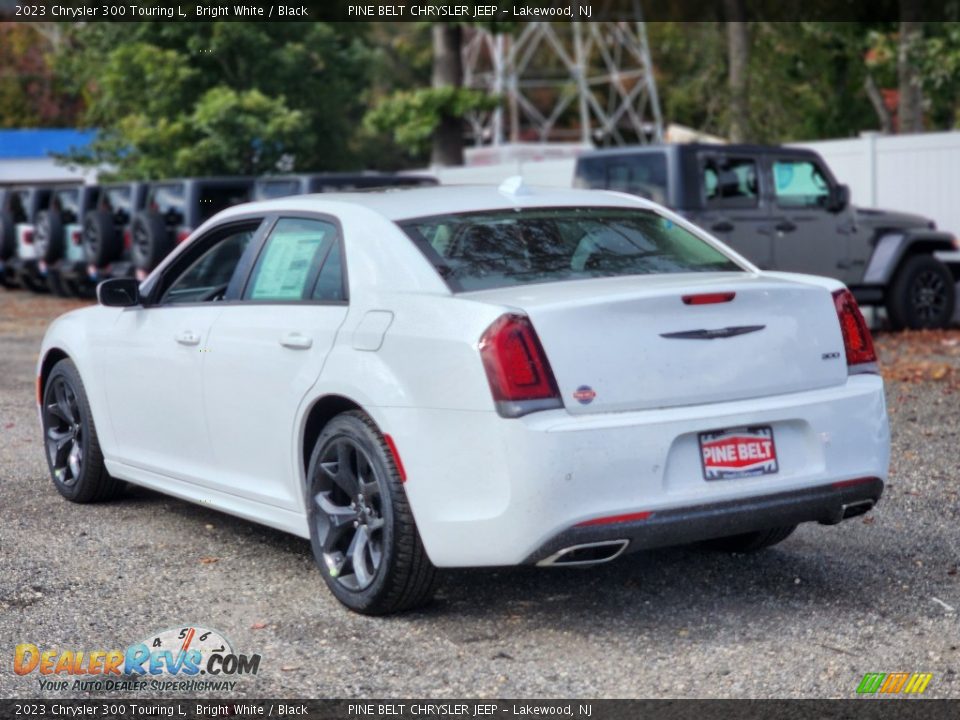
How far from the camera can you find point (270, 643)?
17.2ft

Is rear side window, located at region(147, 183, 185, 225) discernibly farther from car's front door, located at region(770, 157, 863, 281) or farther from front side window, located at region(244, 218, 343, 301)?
front side window, located at region(244, 218, 343, 301)

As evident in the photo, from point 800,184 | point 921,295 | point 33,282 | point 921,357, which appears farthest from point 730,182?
point 33,282

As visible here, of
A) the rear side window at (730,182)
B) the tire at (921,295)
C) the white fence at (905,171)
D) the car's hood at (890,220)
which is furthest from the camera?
the white fence at (905,171)

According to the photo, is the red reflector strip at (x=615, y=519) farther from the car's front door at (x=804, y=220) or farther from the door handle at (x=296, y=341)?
the car's front door at (x=804, y=220)

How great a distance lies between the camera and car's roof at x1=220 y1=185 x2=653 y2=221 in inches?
239

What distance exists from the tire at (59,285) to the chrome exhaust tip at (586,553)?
65.9 feet

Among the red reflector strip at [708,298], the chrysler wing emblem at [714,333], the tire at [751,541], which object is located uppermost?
the red reflector strip at [708,298]

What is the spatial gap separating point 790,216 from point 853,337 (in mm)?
9565

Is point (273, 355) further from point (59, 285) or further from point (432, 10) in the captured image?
point (432, 10)

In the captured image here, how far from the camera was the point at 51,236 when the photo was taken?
2370 cm

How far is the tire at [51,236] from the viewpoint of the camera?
23.7m

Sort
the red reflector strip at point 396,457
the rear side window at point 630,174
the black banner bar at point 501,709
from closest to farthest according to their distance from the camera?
1. the black banner bar at point 501,709
2. the red reflector strip at point 396,457
3. the rear side window at point 630,174

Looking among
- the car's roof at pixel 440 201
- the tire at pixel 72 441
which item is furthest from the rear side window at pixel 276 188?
the car's roof at pixel 440 201

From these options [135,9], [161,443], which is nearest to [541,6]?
[135,9]
